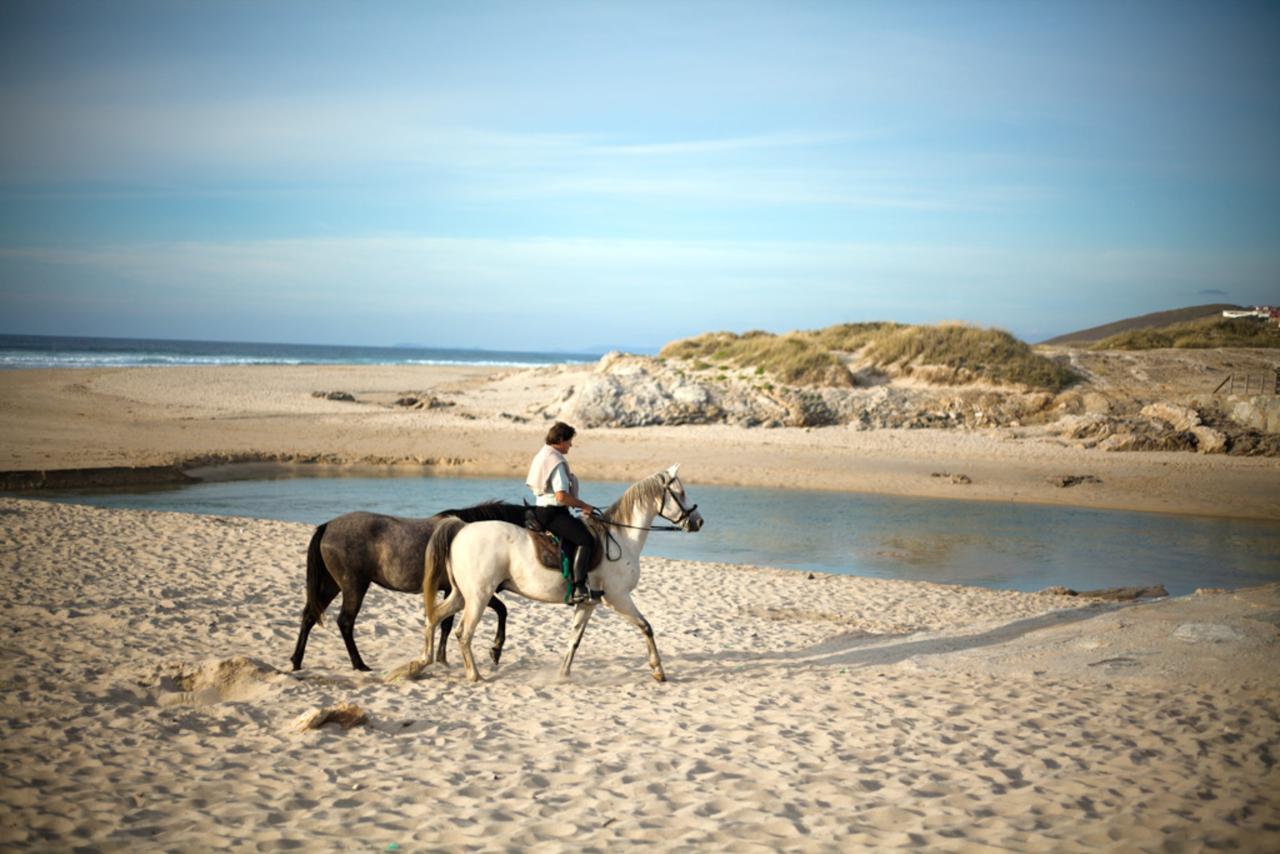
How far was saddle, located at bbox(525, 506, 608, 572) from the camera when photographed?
7293 millimetres

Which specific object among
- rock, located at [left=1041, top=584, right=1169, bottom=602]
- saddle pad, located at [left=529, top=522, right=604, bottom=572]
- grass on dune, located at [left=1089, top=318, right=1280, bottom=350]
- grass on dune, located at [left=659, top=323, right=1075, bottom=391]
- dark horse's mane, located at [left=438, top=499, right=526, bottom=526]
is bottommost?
rock, located at [left=1041, top=584, right=1169, bottom=602]

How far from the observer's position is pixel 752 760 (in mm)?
5641

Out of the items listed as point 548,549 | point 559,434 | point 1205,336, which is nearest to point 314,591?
point 548,549

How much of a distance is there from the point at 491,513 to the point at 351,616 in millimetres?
1498

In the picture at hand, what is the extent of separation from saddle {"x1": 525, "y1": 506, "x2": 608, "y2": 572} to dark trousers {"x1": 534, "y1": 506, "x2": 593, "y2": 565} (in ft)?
0.22

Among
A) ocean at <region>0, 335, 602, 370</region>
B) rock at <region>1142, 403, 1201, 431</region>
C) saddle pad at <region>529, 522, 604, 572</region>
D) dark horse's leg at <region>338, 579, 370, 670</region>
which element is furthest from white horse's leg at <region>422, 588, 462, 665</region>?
ocean at <region>0, 335, 602, 370</region>

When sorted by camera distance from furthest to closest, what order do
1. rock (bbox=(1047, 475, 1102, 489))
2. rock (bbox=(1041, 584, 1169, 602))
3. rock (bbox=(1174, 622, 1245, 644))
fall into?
rock (bbox=(1047, 475, 1102, 489)), rock (bbox=(1041, 584, 1169, 602)), rock (bbox=(1174, 622, 1245, 644))

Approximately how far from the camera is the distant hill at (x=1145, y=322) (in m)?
64.6

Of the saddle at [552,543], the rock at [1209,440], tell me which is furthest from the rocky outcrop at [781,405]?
the saddle at [552,543]

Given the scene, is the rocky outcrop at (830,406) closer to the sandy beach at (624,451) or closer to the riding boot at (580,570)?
the sandy beach at (624,451)

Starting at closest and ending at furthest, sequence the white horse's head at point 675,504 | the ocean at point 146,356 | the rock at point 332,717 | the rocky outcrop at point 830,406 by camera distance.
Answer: the rock at point 332,717 < the white horse's head at point 675,504 < the rocky outcrop at point 830,406 < the ocean at point 146,356

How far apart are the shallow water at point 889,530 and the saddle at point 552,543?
648cm

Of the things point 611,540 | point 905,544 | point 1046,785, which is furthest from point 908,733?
point 905,544

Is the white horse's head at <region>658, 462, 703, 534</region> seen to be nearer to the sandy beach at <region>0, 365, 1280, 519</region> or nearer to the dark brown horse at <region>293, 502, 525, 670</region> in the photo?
the dark brown horse at <region>293, 502, 525, 670</region>
